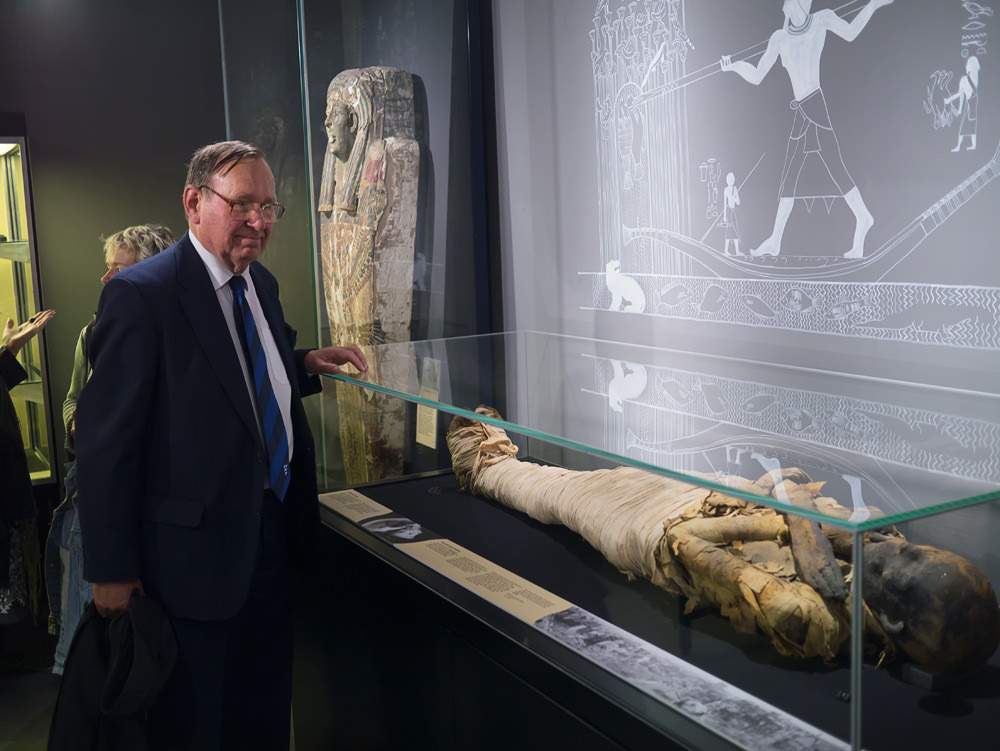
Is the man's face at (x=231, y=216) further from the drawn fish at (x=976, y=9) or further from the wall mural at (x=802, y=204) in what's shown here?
the drawn fish at (x=976, y=9)

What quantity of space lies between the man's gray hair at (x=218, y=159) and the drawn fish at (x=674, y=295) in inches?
54.3

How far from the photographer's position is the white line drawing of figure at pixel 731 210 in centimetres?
262

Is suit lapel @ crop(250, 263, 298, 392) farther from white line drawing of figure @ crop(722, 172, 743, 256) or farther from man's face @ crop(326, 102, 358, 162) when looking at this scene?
man's face @ crop(326, 102, 358, 162)

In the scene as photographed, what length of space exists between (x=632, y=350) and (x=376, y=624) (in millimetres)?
1061

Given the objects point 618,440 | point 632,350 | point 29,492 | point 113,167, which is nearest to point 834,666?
point 618,440

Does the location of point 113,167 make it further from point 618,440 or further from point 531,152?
point 618,440

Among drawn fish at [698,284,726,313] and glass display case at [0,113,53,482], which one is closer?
drawn fish at [698,284,726,313]

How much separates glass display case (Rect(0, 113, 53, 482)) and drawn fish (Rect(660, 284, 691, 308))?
251 cm

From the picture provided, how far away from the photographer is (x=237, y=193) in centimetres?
198

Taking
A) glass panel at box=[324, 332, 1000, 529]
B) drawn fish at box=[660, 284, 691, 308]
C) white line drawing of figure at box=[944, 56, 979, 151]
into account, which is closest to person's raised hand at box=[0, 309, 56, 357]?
glass panel at box=[324, 332, 1000, 529]

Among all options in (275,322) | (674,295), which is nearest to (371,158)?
(674,295)

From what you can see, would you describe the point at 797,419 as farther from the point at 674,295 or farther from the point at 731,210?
the point at 674,295

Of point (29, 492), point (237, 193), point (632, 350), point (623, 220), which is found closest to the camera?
point (237, 193)

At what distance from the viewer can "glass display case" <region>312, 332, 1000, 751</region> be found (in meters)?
1.29
